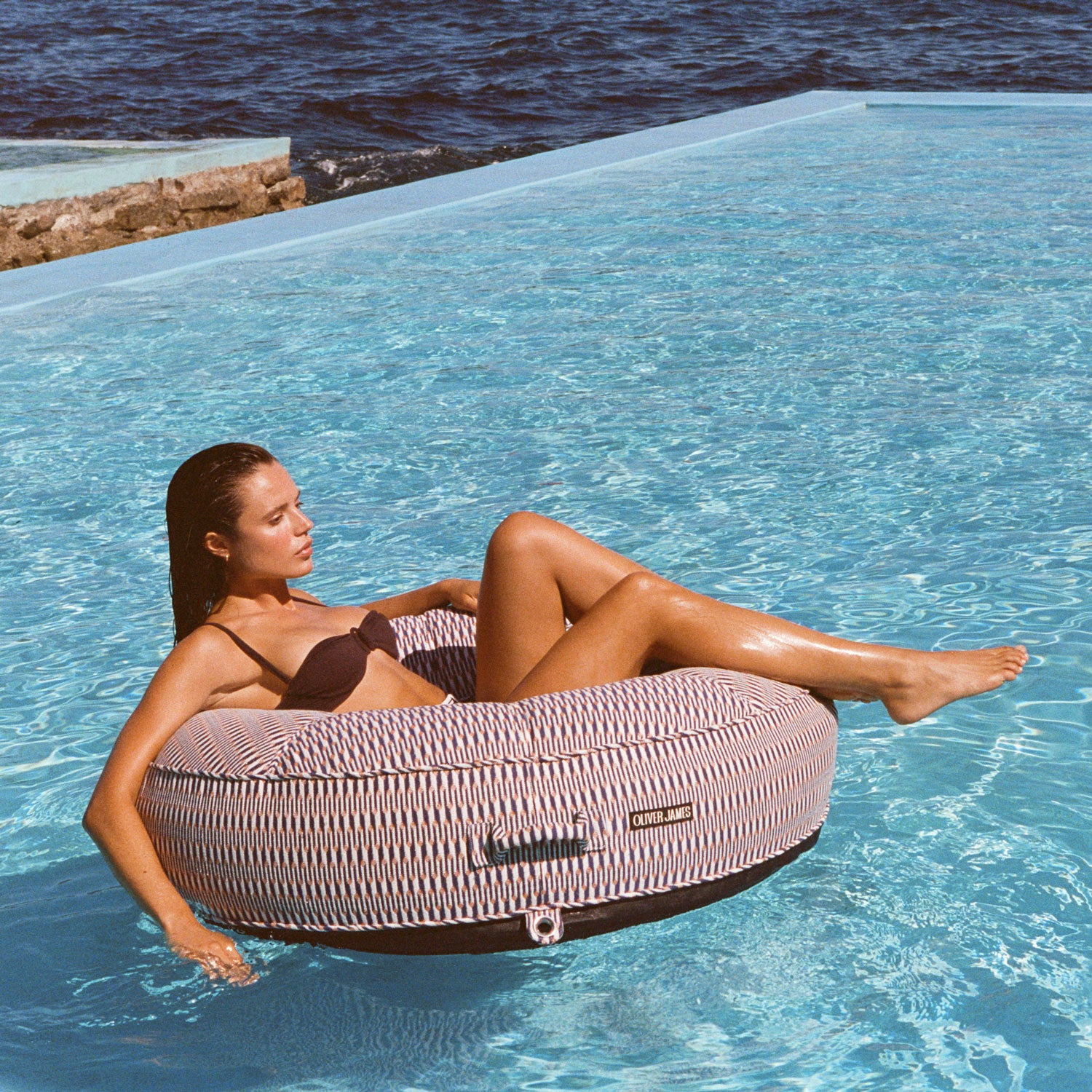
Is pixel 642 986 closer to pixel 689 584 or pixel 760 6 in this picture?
pixel 689 584

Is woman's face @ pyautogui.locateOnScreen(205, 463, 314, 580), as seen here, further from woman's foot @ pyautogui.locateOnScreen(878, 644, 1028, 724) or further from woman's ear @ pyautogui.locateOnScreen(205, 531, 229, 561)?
woman's foot @ pyautogui.locateOnScreen(878, 644, 1028, 724)

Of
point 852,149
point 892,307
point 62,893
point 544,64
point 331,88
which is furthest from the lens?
point 544,64

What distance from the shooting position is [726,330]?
7.06m

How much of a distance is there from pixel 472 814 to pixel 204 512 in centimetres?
75

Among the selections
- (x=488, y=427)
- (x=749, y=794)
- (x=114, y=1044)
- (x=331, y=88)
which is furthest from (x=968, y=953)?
(x=331, y=88)

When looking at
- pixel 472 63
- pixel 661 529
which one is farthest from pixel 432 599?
pixel 472 63

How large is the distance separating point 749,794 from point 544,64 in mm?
27230

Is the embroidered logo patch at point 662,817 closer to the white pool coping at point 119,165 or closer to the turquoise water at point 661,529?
the turquoise water at point 661,529

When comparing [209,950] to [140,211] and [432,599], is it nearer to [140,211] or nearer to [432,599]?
[432,599]

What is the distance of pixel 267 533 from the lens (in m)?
2.59

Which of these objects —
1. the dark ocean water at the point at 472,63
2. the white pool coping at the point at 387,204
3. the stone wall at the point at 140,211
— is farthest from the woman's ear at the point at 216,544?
the dark ocean water at the point at 472,63

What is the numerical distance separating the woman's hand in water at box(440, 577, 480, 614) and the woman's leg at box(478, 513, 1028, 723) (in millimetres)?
257

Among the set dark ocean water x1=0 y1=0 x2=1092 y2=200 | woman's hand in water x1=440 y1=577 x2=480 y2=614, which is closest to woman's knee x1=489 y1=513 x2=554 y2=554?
woman's hand in water x1=440 y1=577 x2=480 y2=614

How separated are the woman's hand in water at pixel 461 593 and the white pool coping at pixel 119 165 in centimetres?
744
